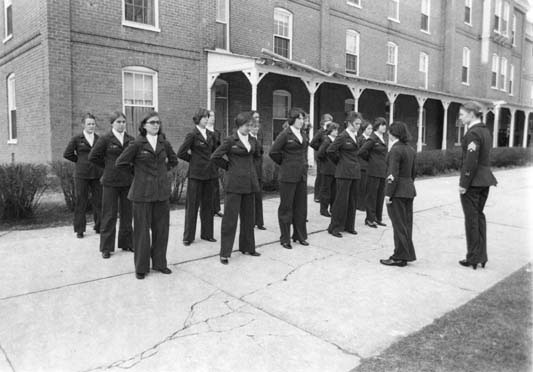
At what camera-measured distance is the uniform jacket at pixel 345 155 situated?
7895 millimetres

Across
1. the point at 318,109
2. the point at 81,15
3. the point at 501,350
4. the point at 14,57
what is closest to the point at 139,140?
the point at 501,350

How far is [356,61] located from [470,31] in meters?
12.9

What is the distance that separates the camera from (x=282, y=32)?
18609mm

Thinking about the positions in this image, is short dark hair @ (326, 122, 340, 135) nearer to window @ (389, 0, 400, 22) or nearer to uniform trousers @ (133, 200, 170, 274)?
uniform trousers @ (133, 200, 170, 274)

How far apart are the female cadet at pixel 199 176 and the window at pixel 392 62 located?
62.9ft

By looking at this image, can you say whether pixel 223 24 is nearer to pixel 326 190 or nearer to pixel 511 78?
pixel 326 190

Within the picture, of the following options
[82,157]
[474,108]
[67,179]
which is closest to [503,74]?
[474,108]

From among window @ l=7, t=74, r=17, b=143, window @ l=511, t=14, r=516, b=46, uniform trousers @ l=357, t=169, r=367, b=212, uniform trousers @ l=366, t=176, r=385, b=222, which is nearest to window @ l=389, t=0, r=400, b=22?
window @ l=511, t=14, r=516, b=46

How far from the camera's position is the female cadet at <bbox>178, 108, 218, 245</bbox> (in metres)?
7.15

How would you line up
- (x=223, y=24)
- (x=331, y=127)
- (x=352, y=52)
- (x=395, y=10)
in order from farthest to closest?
(x=395, y=10) < (x=352, y=52) < (x=223, y=24) < (x=331, y=127)

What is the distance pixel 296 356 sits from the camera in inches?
145

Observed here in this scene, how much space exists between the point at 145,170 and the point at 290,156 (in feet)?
7.74

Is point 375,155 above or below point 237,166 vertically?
above

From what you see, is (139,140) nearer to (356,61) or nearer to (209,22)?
(209,22)
